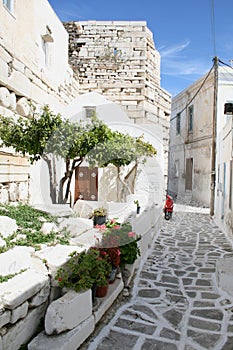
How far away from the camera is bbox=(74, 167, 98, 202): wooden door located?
31.1ft

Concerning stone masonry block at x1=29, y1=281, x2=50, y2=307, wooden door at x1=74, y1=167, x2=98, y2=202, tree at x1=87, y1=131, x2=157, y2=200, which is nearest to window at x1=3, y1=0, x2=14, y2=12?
tree at x1=87, y1=131, x2=157, y2=200

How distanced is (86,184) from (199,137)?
7835mm

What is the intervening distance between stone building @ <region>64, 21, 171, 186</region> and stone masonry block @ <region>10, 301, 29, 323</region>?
7570 mm

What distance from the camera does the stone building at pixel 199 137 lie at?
11.8 m

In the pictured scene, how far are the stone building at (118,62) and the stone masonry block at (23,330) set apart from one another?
7.45 meters

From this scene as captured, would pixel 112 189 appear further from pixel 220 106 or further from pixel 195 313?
pixel 220 106

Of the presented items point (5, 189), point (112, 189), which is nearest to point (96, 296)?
point (5, 189)

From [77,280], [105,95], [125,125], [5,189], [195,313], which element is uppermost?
[105,95]

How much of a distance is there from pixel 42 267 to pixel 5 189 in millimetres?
2831

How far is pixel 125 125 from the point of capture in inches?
360

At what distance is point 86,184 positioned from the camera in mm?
9508

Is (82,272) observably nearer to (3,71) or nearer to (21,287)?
(21,287)

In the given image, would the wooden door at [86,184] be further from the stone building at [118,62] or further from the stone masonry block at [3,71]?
the stone masonry block at [3,71]

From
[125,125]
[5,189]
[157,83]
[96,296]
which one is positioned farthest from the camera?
[157,83]
